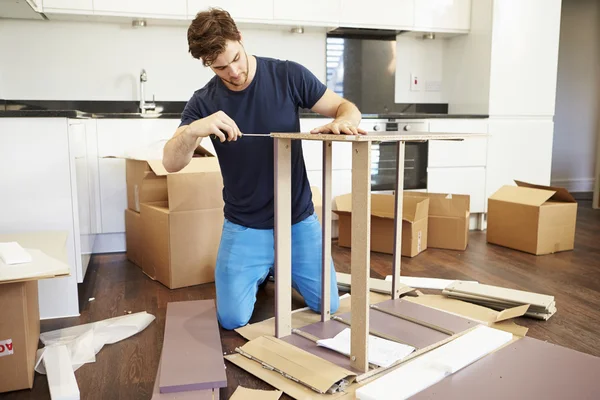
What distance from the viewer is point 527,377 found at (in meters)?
1.54

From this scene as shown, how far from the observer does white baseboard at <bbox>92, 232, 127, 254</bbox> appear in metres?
3.20

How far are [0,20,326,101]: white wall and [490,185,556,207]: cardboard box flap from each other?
1939 millimetres

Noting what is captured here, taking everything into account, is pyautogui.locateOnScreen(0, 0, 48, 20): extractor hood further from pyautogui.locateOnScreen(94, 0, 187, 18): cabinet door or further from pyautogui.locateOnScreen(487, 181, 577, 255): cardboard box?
pyautogui.locateOnScreen(487, 181, 577, 255): cardboard box

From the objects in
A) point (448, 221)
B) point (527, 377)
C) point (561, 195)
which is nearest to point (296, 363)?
point (527, 377)

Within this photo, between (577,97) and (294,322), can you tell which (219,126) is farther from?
(577,97)

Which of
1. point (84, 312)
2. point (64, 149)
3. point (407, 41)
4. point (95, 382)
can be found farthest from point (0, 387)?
point (407, 41)

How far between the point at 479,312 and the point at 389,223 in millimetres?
1048

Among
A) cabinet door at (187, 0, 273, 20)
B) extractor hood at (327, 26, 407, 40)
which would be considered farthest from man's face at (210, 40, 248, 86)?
extractor hood at (327, 26, 407, 40)

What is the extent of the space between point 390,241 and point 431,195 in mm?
440

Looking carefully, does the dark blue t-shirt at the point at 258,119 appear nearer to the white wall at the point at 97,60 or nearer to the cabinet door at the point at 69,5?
the cabinet door at the point at 69,5

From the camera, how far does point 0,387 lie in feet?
5.01

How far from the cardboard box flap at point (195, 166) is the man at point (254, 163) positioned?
51cm

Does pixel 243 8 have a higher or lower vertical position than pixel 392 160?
higher

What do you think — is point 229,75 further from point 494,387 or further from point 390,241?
point 390,241
